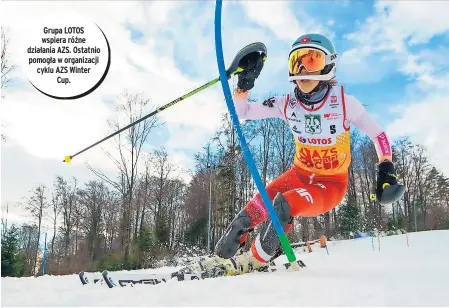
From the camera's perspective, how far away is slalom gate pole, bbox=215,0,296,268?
2803 millimetres

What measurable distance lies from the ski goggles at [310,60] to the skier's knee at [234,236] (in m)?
1.20

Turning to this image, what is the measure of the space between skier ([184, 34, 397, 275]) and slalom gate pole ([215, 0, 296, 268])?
16 centimetres

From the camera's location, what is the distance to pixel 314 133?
308cm

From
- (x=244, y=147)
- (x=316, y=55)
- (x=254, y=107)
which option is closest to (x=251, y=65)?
(x=254, y=107)

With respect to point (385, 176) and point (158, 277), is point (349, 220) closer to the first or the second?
point (158, 277)

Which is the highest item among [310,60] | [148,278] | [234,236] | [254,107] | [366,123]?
[310,60]

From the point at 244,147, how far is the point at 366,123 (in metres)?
0.99

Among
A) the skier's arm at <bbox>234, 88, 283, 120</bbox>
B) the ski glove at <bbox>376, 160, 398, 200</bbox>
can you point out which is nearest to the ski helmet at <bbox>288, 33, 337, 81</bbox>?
the skier's arm at <bbox>234, 88, 283, 120</bbox>

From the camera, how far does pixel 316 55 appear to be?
2.96m

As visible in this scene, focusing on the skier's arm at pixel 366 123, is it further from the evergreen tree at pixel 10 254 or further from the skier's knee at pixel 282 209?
the evergreen tree at pixel 10 254

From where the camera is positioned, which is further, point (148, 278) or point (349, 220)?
point (349, 220)

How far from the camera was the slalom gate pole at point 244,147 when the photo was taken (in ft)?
9.20

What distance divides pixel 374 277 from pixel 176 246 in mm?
15610

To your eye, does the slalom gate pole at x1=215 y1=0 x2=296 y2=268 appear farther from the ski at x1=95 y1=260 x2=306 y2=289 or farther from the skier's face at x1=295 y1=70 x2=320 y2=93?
the ski at x1=95 y1=260 x2=306 y2=289
